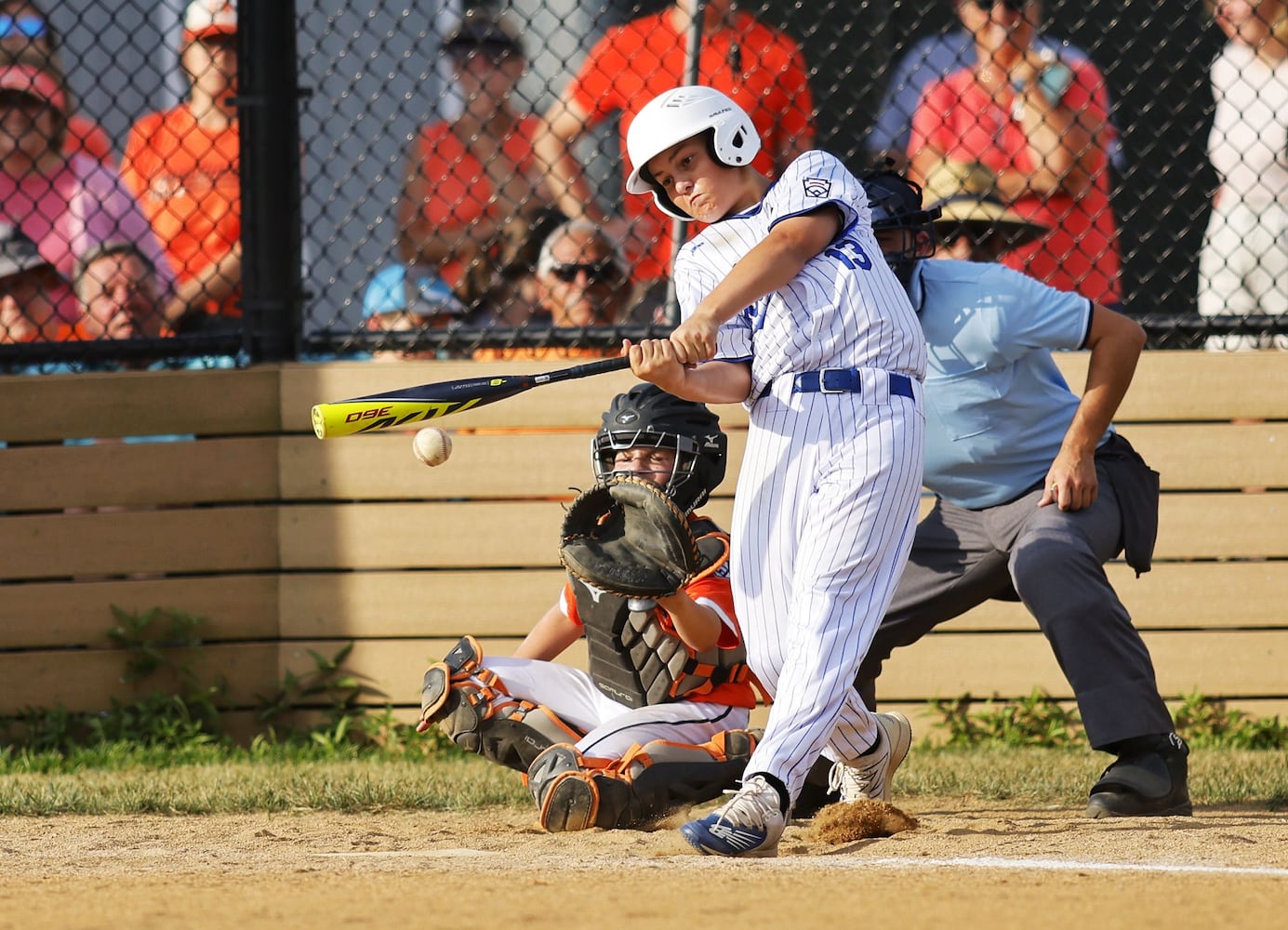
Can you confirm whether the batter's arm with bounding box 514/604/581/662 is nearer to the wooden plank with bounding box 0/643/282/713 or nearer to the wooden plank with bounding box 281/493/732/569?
the wooden plank with bounding box 281/493/732/569

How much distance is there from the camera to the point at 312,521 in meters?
5.21

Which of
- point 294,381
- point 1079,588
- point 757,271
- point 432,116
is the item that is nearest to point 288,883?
point 757,271

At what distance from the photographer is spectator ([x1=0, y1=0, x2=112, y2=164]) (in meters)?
5.62

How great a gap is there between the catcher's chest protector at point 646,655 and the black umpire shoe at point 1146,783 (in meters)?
0.89

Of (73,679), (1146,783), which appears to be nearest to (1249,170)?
(1146,783)

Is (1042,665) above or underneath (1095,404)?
underneath

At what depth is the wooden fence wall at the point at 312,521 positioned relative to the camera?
5.08m

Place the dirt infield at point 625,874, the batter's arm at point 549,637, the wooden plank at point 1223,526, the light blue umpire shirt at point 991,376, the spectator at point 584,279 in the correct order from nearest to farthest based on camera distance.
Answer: the dirt infield at point 625,874 < the light blue umpire shirt at point 991,376 < the batter's arm at point 549,637 < the wooden plank at point 1223,526 < the spectator at point 584,279

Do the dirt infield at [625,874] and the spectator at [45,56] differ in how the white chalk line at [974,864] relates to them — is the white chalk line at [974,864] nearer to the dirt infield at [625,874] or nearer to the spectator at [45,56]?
the dirt infield at [625,874]

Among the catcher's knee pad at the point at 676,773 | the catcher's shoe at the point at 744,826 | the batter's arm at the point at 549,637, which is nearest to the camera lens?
the catcher's shoe at the point at 744,826

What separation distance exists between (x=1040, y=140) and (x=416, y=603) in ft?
8.55

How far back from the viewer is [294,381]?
521cm

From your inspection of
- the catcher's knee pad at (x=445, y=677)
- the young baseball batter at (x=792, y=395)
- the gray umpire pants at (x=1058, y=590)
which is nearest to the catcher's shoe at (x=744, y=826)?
the young baseball batter at (x=792, y=395)

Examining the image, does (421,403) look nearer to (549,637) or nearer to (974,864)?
(549,637)
